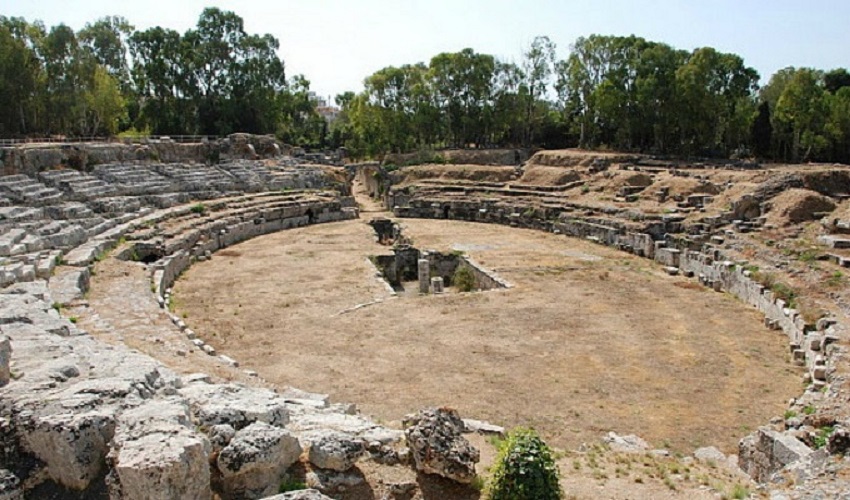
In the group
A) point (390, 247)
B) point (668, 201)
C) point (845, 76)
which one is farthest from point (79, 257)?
point (845, 76)

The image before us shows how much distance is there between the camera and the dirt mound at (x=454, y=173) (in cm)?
4103

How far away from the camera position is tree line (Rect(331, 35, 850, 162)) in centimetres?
4125

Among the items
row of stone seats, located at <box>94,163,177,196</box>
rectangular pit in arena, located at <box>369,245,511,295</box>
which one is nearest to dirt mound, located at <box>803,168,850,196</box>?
rectangular pit in arena, located at <box>369,245,511,295</box>

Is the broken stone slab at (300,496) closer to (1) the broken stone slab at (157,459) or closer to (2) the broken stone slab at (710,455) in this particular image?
(1) the broken stone slab at (157,459)

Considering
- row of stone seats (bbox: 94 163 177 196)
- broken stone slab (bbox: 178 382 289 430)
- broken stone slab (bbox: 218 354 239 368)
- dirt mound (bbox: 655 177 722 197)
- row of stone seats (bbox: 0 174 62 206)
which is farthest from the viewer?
row of stone seats (bbox: 94 163 177 196)

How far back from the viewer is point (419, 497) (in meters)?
6.86

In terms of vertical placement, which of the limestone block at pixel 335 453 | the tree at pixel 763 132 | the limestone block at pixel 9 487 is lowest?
the limestone block at pixel 335 453

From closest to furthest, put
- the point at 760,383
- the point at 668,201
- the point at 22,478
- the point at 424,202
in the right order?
the point at 22,478, the point at 760,383, the point at 668,201, the point at 424,202

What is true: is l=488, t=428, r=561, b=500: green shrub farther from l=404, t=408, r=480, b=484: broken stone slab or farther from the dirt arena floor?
the dirt arena floor

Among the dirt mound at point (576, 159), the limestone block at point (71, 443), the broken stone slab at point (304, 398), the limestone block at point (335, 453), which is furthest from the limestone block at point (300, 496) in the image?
the dirt mound at point (576, 159)

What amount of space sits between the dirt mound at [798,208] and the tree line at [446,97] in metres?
17.0

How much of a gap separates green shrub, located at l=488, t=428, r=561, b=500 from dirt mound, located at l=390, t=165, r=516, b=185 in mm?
34533

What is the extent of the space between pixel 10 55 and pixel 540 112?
117 ft

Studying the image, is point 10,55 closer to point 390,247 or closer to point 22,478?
point 390,247
